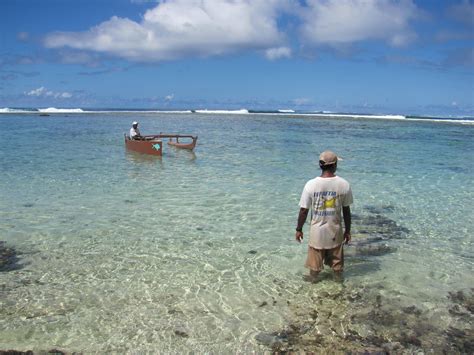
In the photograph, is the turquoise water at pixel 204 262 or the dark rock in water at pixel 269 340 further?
A: the turquoise water at pixel 204 262

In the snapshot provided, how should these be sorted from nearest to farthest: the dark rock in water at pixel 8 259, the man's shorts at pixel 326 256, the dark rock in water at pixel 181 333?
the dark rock in water at pixel 181 333, the man's shorts at pixel 326 256, the dark rock in water at pixel 8 259

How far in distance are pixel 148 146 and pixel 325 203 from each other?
48.2 ft

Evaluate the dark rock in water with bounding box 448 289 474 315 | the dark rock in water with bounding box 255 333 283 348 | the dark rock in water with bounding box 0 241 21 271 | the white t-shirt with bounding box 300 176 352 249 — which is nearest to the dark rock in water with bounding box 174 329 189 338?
the dark rock in water with bounding box 255 333 283 348

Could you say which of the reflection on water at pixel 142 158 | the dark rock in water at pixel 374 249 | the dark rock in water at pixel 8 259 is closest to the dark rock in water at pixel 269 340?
the dark rock in water at pixel 374 249

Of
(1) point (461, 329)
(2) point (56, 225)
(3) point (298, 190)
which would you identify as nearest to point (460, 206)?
(3) point (298, 190)

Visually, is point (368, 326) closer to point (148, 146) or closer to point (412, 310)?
point (412, 310)

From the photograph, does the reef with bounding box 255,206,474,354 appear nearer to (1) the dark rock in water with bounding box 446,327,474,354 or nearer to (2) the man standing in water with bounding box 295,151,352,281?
(1) the dark rock in water with bounding box 446,327,474,354

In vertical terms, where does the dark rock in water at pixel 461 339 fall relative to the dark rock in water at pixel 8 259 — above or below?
below

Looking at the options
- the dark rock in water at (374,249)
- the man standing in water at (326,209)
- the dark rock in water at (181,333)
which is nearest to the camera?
the dark rock in water at (181,333)

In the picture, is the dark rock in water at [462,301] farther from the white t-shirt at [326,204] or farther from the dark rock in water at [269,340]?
the dark rock in water at [269,340]

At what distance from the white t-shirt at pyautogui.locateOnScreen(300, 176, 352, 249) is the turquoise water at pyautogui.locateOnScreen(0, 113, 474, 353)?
84 cm

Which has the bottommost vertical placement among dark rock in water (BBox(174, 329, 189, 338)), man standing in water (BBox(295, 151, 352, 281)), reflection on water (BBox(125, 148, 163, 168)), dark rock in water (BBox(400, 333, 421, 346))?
dark rock in water (BBox(174, 329, 189, 338))

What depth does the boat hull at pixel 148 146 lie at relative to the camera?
18703 millimetres

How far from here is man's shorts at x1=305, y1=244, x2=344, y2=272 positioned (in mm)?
5617
